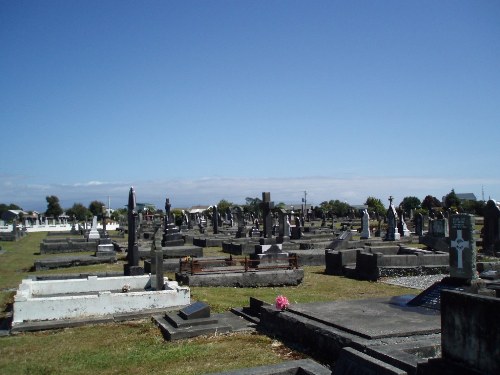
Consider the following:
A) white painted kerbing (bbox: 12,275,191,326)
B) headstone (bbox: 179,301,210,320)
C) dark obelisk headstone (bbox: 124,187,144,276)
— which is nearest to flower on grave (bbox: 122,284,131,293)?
white painted kerbing (bbox: 12,275,191,326)

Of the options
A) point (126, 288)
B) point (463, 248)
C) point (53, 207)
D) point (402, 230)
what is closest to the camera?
point (463, 248)

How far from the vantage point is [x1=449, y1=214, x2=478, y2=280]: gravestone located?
914cm

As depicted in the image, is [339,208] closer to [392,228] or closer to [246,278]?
[392,228]

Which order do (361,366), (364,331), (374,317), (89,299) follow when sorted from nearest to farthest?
1. (361,366)
2. (364,331)
3. (374,317)
4. (89,299)

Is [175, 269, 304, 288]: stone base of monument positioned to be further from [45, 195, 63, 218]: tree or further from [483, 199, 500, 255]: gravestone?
[45, 195, 63, 218]: tree

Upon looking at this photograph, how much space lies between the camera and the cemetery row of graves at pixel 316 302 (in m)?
4.54

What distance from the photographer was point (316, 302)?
10.4m

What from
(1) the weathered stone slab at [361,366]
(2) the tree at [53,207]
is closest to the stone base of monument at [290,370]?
(1) the weathered stone slab at [361,366]

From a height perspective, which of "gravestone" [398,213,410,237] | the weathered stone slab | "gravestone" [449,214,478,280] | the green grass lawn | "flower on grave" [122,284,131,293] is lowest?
the green grass lawn

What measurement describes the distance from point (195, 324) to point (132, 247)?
7.18 meters

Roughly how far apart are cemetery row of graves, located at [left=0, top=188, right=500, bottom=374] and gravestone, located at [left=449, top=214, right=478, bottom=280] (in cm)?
2

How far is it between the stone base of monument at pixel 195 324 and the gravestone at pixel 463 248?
4.24 metres

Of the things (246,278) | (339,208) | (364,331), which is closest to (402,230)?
(246,278)

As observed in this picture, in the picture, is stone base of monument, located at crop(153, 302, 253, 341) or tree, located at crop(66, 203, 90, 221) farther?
tree, located at crop(66, 203, 90, 221)
